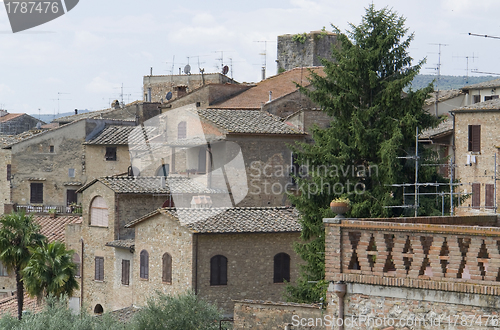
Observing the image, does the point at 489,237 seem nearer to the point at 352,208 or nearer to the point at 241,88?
the point at 352,208

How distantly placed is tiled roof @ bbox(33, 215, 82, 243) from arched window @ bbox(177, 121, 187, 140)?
605 cm

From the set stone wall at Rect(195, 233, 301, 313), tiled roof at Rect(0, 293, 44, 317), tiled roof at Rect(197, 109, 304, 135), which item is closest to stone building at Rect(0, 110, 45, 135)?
tiled roof at Rect(0, 293, 44, 317)

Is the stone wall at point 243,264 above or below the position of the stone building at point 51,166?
below

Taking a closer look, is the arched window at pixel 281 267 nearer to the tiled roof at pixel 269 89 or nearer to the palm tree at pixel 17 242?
the palm tree at pixel 17 242

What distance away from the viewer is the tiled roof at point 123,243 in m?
30.4

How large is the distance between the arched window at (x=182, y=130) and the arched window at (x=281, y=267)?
1098 centimetres

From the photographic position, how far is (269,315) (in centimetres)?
1886

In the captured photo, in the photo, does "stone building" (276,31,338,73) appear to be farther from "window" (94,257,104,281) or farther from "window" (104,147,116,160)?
"window" (94,257,104,281)

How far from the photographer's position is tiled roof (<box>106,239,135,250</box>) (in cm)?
3044

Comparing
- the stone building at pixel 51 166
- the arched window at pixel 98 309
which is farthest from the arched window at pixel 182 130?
the arched window at pixel 98 309

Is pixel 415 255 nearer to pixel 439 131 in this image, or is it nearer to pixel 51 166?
pixel 439 131

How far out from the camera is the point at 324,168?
78.5 feet

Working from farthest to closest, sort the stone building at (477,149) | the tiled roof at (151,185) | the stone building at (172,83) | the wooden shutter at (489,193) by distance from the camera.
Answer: the stone building at (172,83)
the tiled roof at (151,185)
the stone building at (477,149)
the wooden shutter at (489,193)

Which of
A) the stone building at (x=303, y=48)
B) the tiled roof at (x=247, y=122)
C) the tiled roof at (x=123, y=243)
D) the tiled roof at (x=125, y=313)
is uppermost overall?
the stone building at (x=303, y=48)
